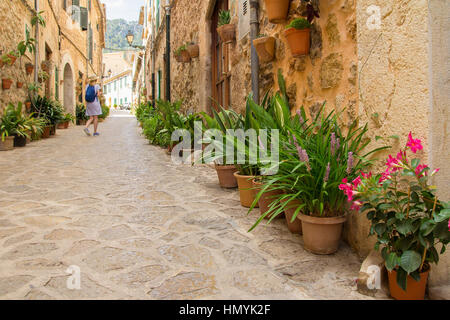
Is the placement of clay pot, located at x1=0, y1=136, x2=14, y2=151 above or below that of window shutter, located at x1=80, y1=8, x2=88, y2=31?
below

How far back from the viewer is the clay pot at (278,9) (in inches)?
110

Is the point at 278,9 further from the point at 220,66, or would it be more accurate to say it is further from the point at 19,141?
the point at 19,141

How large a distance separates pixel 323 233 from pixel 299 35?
1388 mm

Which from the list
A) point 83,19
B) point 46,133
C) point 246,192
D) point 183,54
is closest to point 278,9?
point 246,192

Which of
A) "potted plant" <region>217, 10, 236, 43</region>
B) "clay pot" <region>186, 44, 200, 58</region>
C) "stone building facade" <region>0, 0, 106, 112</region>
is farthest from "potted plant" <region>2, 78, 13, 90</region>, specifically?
"potted plant" <region>217, 10, 236, 43</region>

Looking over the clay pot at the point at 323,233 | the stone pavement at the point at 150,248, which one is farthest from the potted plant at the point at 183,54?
the clay pot at the point at 323,233

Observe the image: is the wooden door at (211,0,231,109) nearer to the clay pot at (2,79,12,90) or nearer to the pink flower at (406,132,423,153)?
the clay pot at (2,79,12,90)

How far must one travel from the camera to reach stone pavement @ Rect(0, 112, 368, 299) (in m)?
1.63

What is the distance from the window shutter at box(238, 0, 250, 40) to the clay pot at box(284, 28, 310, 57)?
1490 mm

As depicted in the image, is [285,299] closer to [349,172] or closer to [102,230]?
[349,172]

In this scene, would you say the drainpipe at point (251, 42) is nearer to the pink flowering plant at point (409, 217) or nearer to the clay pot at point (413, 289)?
the pink flowering plant at point (409, 217)

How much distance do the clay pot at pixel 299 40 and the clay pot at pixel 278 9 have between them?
301 mm

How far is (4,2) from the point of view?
21.4 ft

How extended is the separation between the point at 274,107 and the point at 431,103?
132cm
